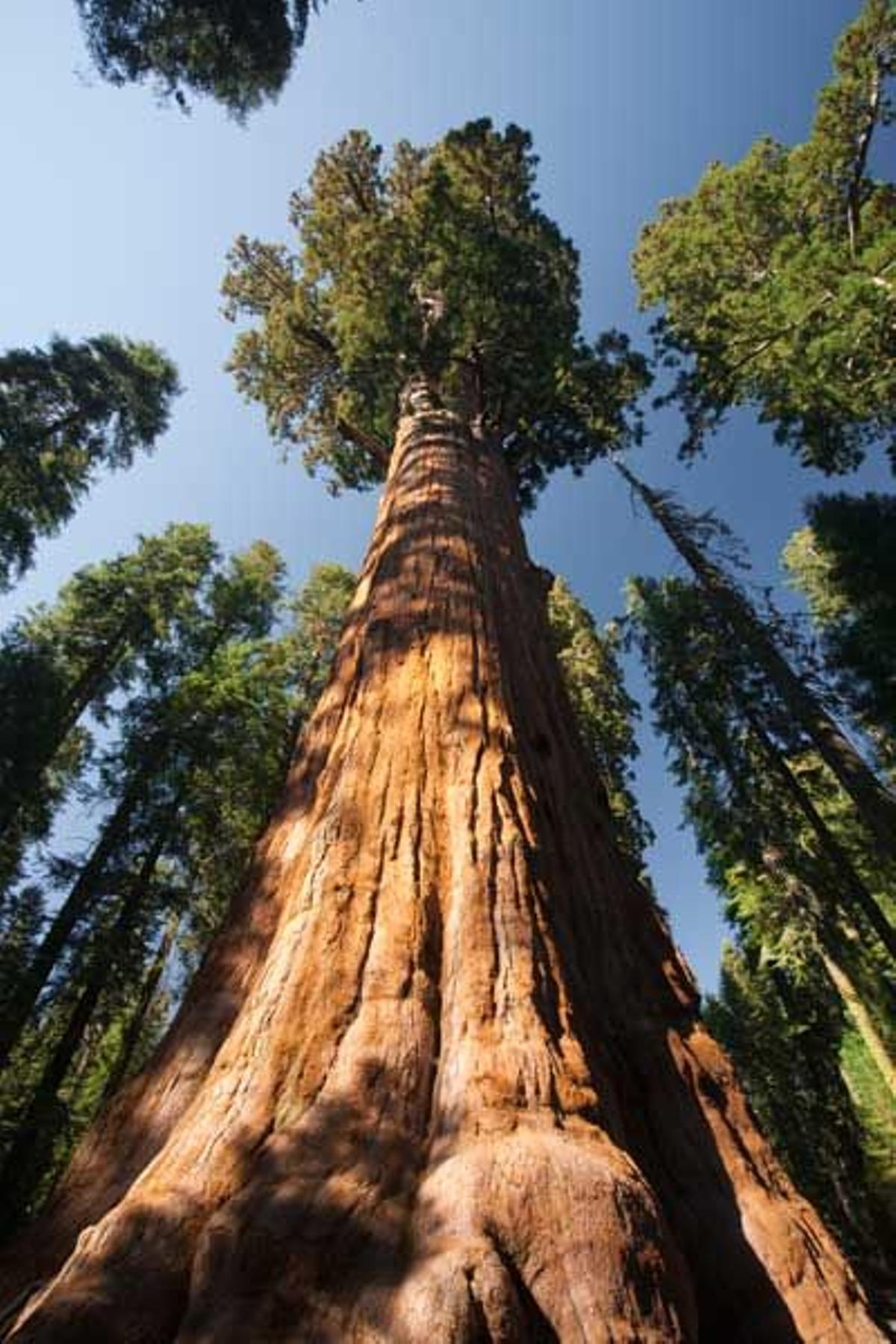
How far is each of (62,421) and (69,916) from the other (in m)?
11.3

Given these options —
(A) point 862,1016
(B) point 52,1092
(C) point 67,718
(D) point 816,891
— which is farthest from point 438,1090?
(D) point 816,891

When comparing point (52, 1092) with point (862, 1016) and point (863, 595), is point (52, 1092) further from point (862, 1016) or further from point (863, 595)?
point (863, 595)

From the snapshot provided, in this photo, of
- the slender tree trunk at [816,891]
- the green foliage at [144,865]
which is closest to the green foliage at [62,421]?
the green foliage at [144,865]

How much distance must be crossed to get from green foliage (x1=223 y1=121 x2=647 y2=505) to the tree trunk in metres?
6.58

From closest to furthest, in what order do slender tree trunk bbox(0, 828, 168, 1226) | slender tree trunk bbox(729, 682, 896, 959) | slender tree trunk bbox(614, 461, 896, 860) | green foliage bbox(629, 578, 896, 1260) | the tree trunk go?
the tree trunk, slender tree trunk bbox(0, 828, 168, 1226), slender tree trunk bbox(614, 461, 896, 860), slender tree trunk bbox(729, 682, 896, 959), green foliage bbox(629, 578, 896, 1260)

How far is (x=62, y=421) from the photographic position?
15336 mm

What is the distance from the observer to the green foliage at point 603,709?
12477 millimetres

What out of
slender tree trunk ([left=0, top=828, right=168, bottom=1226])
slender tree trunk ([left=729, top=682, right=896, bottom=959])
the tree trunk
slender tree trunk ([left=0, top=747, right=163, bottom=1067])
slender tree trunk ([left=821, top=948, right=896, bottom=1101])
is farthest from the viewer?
slender tree trunk ([left=821, top=948, right=896, bottom=1101])

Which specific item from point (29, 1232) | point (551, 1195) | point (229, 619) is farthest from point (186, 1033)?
point (229, 619)

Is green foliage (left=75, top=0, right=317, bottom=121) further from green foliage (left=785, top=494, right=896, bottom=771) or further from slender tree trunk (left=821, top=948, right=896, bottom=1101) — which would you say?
slender tree trunk (left=821, top=948, right=896, bottom=1101)

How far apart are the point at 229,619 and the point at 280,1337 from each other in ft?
47.6

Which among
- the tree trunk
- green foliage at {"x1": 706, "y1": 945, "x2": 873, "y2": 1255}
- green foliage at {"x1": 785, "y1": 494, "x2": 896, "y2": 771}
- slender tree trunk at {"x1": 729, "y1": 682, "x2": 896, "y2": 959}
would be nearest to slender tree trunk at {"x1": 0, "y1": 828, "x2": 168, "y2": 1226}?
the tree trunk

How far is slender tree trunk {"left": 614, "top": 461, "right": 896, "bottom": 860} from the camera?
9.31m

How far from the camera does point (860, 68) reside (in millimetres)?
12688
